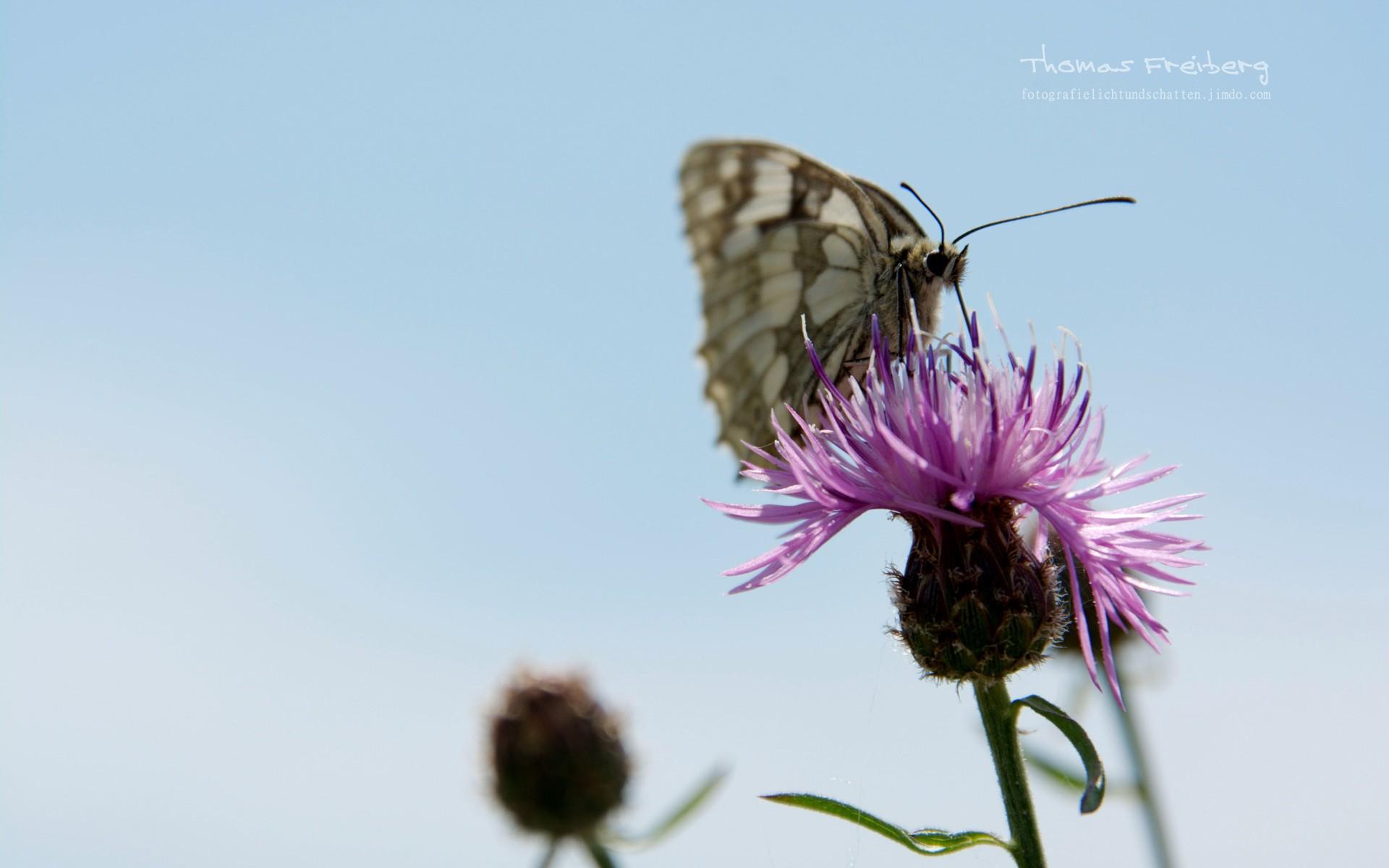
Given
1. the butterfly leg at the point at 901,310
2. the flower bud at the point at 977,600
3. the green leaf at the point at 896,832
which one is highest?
the butterfly leg at the point at 901,310

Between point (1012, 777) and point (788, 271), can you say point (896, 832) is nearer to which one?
point (1012, 777)

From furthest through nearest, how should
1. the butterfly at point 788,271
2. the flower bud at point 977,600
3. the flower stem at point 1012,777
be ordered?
the butterfly at point 788,271
the flower bud at point 977,600
the flower stem at point 1012,777

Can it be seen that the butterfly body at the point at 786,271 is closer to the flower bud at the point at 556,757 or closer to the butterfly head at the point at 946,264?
the butterfly head at the point at 946,264

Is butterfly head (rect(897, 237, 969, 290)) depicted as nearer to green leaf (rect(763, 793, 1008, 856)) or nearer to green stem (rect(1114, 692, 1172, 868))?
green stem (rect(1114, 692, 1172, 868))

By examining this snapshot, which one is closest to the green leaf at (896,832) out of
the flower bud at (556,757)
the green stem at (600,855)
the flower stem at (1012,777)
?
the flower stem at (1012,777)

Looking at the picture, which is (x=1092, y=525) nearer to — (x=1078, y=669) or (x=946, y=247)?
(x=946, y=247)

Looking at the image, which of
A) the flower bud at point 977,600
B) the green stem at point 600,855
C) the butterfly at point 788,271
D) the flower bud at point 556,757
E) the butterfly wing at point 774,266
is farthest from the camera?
the flower bud at point 556,757

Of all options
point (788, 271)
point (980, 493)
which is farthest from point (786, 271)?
point (980, 493)
